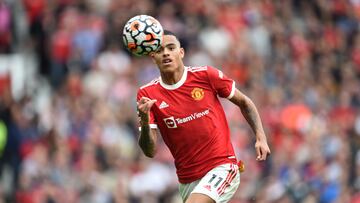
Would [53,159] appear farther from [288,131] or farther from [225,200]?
[225,200]

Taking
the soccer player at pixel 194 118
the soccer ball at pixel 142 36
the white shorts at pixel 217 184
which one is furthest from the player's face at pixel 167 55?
the white shorts at pixel 217 184

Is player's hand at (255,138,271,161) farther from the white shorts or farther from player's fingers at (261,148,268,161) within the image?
the white shorts

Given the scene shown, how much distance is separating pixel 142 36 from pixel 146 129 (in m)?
0.88

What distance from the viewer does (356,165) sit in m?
19.8

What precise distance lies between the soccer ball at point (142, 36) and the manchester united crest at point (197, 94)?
617 millimetres

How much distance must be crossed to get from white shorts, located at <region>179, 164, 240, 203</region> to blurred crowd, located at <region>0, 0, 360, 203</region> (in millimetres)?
5148

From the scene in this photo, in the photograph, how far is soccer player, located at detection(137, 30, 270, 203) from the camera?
1265 centimetres

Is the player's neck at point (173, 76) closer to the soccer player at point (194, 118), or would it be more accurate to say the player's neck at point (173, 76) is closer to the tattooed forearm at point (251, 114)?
the soccer player at point (194, 118)

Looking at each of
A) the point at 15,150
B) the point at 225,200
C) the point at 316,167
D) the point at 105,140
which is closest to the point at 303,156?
the point at 316,167

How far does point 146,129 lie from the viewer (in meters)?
12.3

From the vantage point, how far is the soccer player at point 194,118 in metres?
12.6

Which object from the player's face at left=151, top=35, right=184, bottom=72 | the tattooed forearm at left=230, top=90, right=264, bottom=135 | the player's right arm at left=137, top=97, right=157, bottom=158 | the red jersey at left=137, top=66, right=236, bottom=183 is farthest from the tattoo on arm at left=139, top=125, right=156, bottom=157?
the tattooed forearm at left=230, top=90, right=264, bottom=135

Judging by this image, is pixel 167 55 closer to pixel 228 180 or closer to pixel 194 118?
pixel 194 118

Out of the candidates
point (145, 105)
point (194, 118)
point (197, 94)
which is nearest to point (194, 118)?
point (194, 118)
